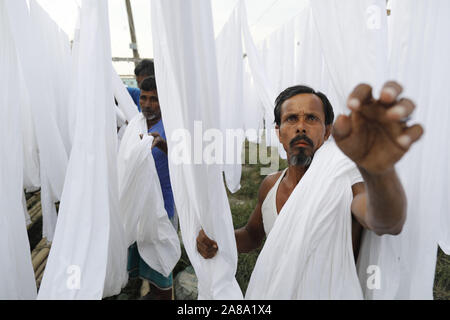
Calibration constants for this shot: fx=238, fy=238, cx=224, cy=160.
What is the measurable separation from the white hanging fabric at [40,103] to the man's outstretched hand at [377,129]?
133 cm

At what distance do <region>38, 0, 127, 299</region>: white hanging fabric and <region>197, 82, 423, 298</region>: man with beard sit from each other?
335 mm

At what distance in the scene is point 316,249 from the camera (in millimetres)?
693

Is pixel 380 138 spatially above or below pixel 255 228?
above

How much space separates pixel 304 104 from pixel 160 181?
3.15ft

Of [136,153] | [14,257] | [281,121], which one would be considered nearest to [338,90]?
[281,121]

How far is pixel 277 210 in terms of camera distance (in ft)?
3.06

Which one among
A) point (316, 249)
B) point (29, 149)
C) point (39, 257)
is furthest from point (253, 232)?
point (29, 149)

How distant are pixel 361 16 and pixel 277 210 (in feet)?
2.35

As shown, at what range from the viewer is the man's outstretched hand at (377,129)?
1.32 feet

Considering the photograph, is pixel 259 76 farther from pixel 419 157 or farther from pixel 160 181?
pixel 419 157

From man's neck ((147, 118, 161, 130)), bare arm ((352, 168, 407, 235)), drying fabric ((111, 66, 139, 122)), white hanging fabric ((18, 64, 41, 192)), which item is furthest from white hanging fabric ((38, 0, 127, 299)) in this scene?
white hanging fabric ((18, 64, 41, 192))

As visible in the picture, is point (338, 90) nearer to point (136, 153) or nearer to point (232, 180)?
point (136, 153)

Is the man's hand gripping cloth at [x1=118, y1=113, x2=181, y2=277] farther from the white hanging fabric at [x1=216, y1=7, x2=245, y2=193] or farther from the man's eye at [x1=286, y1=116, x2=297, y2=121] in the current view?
the white hanging fabric at [x1=216, y1=7, x2=245, y2=193]

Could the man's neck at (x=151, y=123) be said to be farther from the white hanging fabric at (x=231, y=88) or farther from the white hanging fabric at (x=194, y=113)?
the white hanging fabric at (x=231, y=88)
